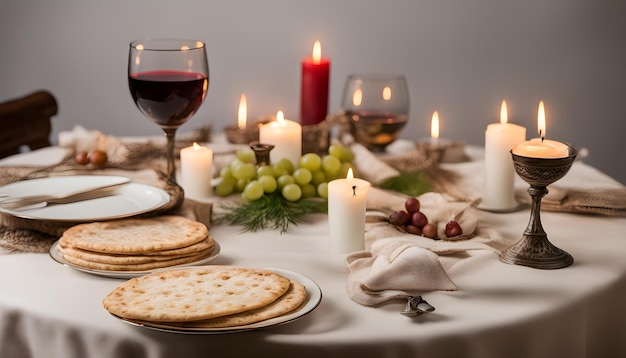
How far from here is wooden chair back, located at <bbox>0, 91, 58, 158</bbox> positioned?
231cm

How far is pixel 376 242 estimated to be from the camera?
4.25ft

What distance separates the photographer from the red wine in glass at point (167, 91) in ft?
5.03

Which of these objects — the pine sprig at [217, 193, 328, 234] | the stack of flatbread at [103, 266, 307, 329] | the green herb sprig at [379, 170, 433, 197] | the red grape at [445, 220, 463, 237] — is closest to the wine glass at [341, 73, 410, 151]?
the green herb sprig at [379, 170, 433, 197]

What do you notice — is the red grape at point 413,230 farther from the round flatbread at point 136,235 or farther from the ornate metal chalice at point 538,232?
the round flatbread at point 136,235

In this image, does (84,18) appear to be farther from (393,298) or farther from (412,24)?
(393,298)

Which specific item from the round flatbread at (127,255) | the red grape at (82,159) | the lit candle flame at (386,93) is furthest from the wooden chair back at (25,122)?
the round flatbread at (127,255)

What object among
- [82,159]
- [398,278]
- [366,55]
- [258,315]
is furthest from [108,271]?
[366,55]

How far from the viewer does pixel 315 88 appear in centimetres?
204

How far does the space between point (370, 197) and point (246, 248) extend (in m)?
0.35

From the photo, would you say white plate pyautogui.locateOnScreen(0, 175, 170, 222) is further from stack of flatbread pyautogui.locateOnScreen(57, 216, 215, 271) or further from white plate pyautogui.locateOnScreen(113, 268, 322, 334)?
white plate pyautogui.locateOnScreen(113, 268, 322, 334)

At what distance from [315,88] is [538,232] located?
0.89 meters

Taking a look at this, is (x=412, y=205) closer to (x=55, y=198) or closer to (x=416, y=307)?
(x=416, y=307)

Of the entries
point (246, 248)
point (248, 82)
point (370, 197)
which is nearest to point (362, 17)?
point (248, 82)

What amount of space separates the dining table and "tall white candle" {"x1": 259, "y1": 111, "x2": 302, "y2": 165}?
41 cm
